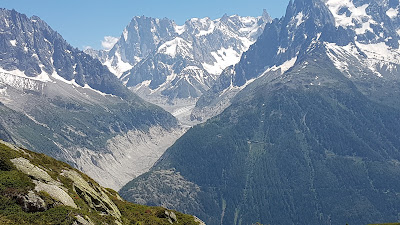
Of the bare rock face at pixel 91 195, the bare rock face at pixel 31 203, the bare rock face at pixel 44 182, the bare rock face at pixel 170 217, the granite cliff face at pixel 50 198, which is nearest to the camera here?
the granite cliff face at pixel 50 198

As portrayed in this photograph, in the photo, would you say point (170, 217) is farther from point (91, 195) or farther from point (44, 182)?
point (44, 182)

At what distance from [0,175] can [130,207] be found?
4683 cm

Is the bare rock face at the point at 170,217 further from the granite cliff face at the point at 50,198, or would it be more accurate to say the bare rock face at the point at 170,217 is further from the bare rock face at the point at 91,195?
the bare rock face at the point at 91,195

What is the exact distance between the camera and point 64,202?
3472 inches

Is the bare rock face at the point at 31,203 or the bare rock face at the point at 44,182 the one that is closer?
the bare rock face at the point at 31,203

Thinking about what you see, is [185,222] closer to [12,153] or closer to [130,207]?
[130,207]

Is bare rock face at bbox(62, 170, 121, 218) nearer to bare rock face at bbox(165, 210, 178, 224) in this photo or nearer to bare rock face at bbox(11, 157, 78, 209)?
bare rock face at bbox(11, 157, 78, 209)

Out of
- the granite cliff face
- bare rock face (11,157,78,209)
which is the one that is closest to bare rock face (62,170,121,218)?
the granite cliff face

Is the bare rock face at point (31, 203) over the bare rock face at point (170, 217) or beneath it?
over

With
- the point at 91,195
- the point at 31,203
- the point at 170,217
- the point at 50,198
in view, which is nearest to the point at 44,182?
the point at 50,198

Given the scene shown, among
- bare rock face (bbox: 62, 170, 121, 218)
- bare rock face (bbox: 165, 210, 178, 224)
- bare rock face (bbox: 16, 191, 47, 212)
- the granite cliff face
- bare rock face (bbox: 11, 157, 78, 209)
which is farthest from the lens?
bare rock face (bbox: 165, 210, 178, 224)

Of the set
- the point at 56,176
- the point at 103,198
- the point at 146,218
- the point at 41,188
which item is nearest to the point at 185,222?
the point at 146,218

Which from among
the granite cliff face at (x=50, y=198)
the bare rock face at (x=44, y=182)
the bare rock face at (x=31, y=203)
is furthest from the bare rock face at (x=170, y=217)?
the bare rock face at (x=31, y=203)

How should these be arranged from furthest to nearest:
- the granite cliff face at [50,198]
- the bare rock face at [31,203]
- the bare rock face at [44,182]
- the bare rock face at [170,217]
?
the bare rock face at [170,217] → the bare rock face at [44,182] → the bare rock face at [31,203] → the granite cliff face at [50,198]
